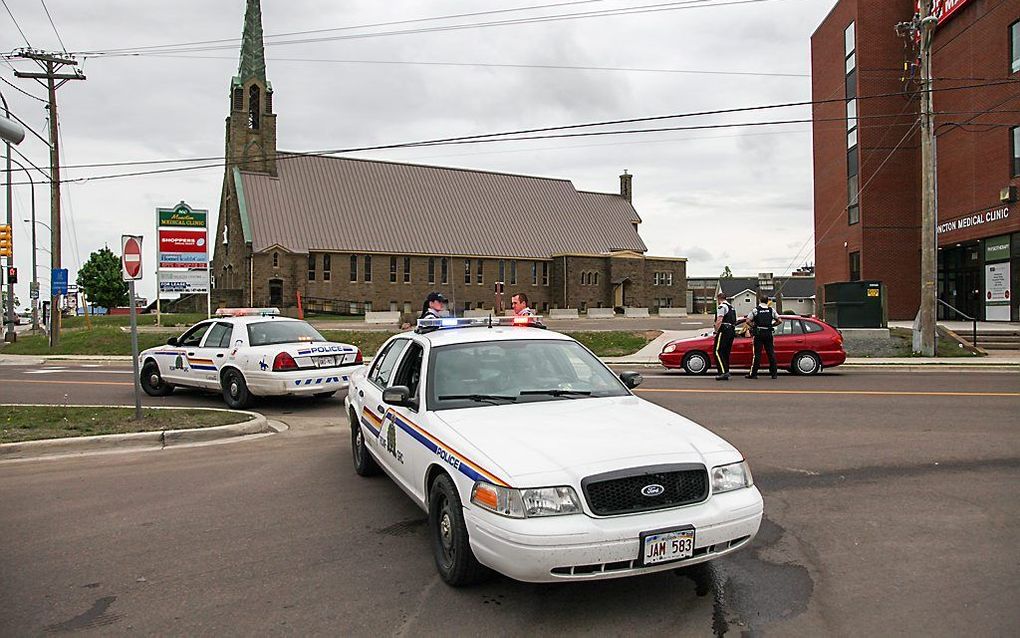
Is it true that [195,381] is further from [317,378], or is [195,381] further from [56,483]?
[56,483]

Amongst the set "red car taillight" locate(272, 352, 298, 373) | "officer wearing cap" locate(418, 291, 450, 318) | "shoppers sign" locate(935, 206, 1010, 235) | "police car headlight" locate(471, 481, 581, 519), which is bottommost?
"police car headlight" locate(471, 481, 581, 519)

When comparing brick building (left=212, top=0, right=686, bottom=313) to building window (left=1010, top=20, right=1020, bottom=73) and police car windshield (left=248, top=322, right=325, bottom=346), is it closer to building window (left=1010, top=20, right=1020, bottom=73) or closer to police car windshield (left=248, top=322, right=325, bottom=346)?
building window (left=1010, top=20, right=1020, bottom=73)

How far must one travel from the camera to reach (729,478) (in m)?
4.48

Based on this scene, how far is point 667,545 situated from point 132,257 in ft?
29.4

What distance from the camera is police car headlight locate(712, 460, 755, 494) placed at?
173 inches

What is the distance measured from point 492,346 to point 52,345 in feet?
94.0

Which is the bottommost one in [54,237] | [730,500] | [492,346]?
[730,500]

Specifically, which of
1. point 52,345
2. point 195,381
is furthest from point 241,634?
point 52,345

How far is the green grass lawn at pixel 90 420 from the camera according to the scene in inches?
378

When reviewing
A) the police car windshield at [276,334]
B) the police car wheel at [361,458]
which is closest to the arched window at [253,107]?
the police car windshield at [276,334]

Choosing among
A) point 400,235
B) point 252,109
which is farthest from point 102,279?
point 400,235

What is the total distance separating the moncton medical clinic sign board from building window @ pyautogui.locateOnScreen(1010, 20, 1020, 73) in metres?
31.3

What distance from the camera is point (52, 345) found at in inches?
1152

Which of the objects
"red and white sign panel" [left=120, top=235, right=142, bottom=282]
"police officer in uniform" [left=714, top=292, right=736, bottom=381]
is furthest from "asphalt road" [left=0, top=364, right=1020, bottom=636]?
"police officer in uniform" [left=714, top=292, right=736, bottom=381]
